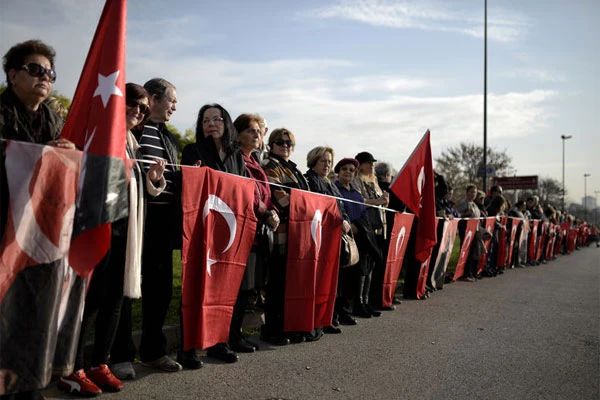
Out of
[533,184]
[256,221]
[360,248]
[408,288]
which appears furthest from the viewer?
[533,184]

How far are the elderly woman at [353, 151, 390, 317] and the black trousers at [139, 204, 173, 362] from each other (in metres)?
3.32

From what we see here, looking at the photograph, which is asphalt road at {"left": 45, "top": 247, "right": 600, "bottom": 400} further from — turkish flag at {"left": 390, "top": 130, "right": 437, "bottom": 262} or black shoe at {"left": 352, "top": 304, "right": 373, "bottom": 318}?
turkish flag at {"left": 390, "top": 130, "right": 437, "bottom": 262}

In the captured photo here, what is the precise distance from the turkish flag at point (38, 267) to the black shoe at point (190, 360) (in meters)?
1.29

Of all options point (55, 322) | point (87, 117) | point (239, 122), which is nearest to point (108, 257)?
point (55, 322)

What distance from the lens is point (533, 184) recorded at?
122 ft

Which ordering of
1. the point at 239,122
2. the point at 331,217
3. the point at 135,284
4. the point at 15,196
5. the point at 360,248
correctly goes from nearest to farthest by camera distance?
the point at 15,196, the point at 135,284, the point at 239,122, the point at 331,217, the point at 360,248

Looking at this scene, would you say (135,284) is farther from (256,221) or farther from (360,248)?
(360,248)

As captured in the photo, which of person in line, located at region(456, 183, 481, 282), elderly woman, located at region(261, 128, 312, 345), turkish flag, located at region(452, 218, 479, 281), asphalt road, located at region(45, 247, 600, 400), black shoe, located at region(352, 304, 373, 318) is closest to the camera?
asphalt road, located at region(45, 247, 600, 400)

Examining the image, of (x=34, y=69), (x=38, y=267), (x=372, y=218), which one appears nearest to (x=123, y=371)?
(x=38, y=267)

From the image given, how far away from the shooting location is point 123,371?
4.01m

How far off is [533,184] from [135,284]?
37.5 m

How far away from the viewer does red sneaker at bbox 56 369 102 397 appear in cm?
362

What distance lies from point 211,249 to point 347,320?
271 cm

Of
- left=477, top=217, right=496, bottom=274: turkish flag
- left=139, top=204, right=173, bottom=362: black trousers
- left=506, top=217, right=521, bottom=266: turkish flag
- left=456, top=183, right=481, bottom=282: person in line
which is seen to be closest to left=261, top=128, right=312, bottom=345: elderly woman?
left=139, top=204, right=173, bottom=362: black trousers
